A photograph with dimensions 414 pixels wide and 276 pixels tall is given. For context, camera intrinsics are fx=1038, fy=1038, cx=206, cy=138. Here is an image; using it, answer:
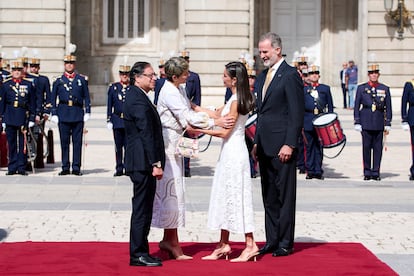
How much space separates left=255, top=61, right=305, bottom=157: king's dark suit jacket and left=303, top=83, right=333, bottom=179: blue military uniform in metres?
6.28

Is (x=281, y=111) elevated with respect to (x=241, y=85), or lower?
lower

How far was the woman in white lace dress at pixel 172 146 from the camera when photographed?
29.5 feet

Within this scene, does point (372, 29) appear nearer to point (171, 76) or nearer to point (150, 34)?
point (150, 34)

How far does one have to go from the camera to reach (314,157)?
15.6 metres

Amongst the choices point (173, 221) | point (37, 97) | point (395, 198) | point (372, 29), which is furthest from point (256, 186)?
point (372, 29)

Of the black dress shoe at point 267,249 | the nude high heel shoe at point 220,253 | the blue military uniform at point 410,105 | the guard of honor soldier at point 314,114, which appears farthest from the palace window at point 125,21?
the nude high heel shoe at point 220,253

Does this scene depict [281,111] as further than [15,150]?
No

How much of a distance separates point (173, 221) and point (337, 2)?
81.5 ft

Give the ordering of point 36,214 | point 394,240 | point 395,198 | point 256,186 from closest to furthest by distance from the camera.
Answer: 1. point 394,240
2. point 36,214
3. point 395,198
4. point 256,186

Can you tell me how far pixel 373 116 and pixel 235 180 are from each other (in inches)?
267

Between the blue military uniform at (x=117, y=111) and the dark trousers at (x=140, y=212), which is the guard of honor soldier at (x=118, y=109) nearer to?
the blue military uniform at (x=117, y=111)

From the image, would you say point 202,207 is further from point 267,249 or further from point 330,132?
point 330,132

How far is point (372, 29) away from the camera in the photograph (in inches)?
1179

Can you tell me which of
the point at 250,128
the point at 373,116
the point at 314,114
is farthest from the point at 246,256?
the point at 314,114
